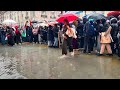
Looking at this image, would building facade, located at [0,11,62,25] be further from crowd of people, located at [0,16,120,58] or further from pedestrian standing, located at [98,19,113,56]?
pedestrian standing, located at [98,19,113,56]

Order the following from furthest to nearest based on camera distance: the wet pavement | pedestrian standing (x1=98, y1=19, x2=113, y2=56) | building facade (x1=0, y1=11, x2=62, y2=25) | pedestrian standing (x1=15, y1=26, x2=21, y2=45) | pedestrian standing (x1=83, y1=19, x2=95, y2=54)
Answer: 1. building facade (x1=0, y1=11, x2=62, y2=25)
2. pedestrian standing (x1=15, y1=26, x2=21, y2=45)
3. pedestrian standing (x1=83, y1=19, x2=95, y2=54)
4. pedestrian standing (x1=98, y1=19, x2=113, y2=56)
5. the wet pavement

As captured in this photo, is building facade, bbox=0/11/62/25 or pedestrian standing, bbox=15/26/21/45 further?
building facade, bbox=0/11/62/25

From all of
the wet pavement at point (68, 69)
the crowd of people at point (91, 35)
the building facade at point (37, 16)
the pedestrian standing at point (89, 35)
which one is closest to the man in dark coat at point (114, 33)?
the crowd of people at point (91, 35)

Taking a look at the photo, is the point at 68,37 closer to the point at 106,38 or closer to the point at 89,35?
the point at 89,35

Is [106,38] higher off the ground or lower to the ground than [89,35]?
lower

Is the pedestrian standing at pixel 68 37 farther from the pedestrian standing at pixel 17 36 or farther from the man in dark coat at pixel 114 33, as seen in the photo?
the pedestrian standing at pixel 17 36

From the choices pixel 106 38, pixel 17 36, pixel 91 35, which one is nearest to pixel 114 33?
pixel 106 38

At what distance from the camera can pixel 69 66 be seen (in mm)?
10742

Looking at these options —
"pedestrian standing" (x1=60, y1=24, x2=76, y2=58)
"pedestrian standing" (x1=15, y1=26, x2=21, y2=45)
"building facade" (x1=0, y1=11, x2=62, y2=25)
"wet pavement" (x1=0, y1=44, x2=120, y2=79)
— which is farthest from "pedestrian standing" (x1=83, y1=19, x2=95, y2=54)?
"building facade" (x1=0, y1=11, x2=62, y2=25)

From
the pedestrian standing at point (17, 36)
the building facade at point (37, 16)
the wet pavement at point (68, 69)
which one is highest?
the building facade at point (37, 16)

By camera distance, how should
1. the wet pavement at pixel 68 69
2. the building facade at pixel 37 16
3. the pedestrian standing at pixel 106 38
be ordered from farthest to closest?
the building facade at pixel 37 16 → the pedestrian standing at pixel 106 38 → the wet pavement at pixel 68 69
